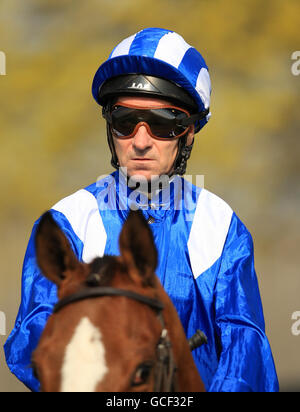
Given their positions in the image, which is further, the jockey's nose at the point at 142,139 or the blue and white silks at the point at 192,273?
the jockey's nose at the point at 142,139

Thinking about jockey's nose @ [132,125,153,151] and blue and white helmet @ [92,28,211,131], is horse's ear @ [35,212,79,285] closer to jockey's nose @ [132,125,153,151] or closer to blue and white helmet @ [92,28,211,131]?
jockey's nose @ [132,125,153,151]

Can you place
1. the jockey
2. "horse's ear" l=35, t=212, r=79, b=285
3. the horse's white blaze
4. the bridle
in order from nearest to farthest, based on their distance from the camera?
the horse's white blaze → the bridle → "horse's ear" l=35, t=212, r=79, b=285 → the jockey

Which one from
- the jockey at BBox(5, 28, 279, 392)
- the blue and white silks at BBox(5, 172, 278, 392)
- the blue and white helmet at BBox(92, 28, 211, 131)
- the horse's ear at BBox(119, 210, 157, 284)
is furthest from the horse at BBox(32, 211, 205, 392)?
the blue and white helmet at BBox(92, 28, 211, 131)

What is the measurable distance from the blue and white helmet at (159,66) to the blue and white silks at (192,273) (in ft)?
1.22

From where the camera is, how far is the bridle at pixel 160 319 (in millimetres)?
1343

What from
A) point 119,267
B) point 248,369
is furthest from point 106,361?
point 248,369

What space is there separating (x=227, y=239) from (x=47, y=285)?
73cm

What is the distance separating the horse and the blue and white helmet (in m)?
0.96

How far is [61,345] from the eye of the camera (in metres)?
1.27

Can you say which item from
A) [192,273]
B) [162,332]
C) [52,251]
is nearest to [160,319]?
[162,332]

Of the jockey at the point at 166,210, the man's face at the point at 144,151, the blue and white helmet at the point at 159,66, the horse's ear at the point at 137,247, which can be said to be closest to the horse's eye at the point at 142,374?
the horse's ear at the point at 137,247

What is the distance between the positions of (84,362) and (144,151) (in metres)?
1.16

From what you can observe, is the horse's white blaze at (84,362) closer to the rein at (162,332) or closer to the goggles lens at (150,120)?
the rein at (162,332)

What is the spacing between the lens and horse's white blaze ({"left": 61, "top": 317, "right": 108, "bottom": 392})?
3.99 feet
